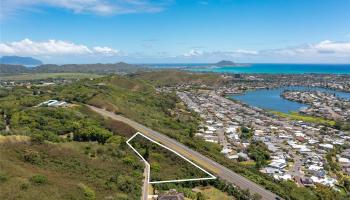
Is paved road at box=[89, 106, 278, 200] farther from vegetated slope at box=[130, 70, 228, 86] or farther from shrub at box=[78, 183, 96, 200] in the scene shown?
vegetated slope at box=[130, 70, 228, 86]

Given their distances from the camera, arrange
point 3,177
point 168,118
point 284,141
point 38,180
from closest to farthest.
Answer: point 3,177 < point 38,180 < point 284,141 < point 168,118

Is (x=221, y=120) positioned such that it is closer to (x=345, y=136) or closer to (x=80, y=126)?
(x=345, y=136)

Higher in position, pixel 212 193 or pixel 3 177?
pixel 3 177

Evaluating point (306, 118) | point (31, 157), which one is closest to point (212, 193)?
point (31, 157)

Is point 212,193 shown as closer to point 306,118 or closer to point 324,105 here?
point 306,118

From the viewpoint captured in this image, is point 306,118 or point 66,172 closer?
point 66,172

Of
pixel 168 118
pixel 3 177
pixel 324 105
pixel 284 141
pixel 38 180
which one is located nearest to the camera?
pixel 3 177

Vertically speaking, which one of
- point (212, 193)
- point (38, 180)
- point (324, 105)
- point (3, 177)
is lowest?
point (212, 193)
